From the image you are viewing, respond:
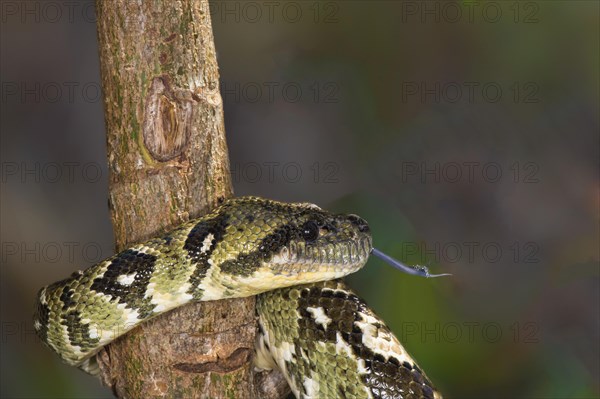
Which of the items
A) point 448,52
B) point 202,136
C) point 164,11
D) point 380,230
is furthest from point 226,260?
point 448,52

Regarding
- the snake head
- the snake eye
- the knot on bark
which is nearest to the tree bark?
the knot on bark

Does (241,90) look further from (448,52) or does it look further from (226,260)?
(226,260)

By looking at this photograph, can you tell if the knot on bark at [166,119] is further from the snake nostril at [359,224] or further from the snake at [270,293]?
the snake nostril at [359,224]

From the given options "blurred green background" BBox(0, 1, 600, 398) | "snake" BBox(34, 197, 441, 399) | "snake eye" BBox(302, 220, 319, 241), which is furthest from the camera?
"blurred green background" BBox(0, 1, 600, 398)

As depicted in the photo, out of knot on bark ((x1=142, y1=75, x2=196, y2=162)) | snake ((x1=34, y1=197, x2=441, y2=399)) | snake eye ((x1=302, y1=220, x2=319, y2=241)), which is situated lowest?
snake ((x1=34, y1=197, x2=441, y2=399))

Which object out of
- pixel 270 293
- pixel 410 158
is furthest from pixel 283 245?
pixel 410 158

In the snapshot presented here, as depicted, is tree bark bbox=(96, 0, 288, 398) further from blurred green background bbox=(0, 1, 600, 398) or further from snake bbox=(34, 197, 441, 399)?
blurred green background bbox=(0, 1, 600, 398)

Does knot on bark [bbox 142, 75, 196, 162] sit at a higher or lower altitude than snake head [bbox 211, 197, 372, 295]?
higher
